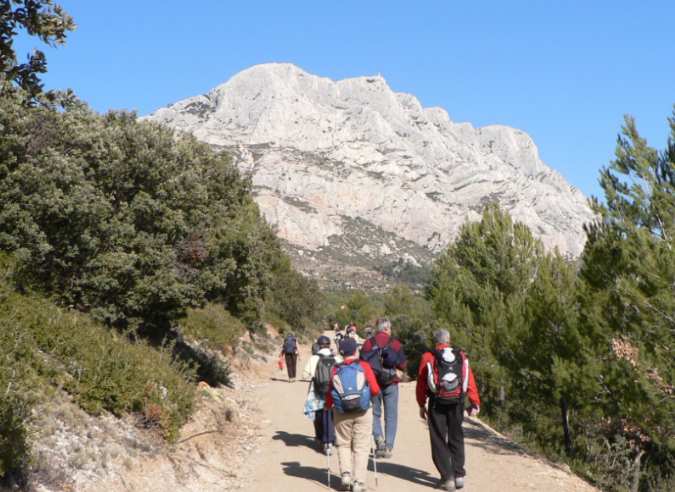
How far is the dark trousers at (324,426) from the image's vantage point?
8891mm

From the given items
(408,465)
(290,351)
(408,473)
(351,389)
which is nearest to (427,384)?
(351,389)

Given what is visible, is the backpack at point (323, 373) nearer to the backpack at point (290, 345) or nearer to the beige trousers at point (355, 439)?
the beige trousers at point (355, 439)

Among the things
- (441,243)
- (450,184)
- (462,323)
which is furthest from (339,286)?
(462,323)

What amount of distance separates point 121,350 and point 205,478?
2.34 m

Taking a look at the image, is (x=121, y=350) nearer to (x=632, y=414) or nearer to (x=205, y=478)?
(x=205, y=478)

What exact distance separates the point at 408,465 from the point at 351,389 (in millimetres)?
2633

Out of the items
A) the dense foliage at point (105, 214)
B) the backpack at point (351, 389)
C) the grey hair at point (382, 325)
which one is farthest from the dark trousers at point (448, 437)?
the dense foliage at point (105, 214)

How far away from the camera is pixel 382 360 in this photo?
27.1ft

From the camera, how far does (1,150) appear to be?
34.1ft

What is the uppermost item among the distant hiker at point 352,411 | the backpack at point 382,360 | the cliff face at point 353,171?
the cliff face at point 353,171

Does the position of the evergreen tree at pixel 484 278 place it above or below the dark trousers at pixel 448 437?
above

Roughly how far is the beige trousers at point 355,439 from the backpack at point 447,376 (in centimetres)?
90

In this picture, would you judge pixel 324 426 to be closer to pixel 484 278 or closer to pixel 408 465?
pixel 408 465

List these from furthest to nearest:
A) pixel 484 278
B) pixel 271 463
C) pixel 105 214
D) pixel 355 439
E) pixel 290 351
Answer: pixel 484 278, pixel 290 351, pixel 105 214, pixel 271 463, pixel 355 439
